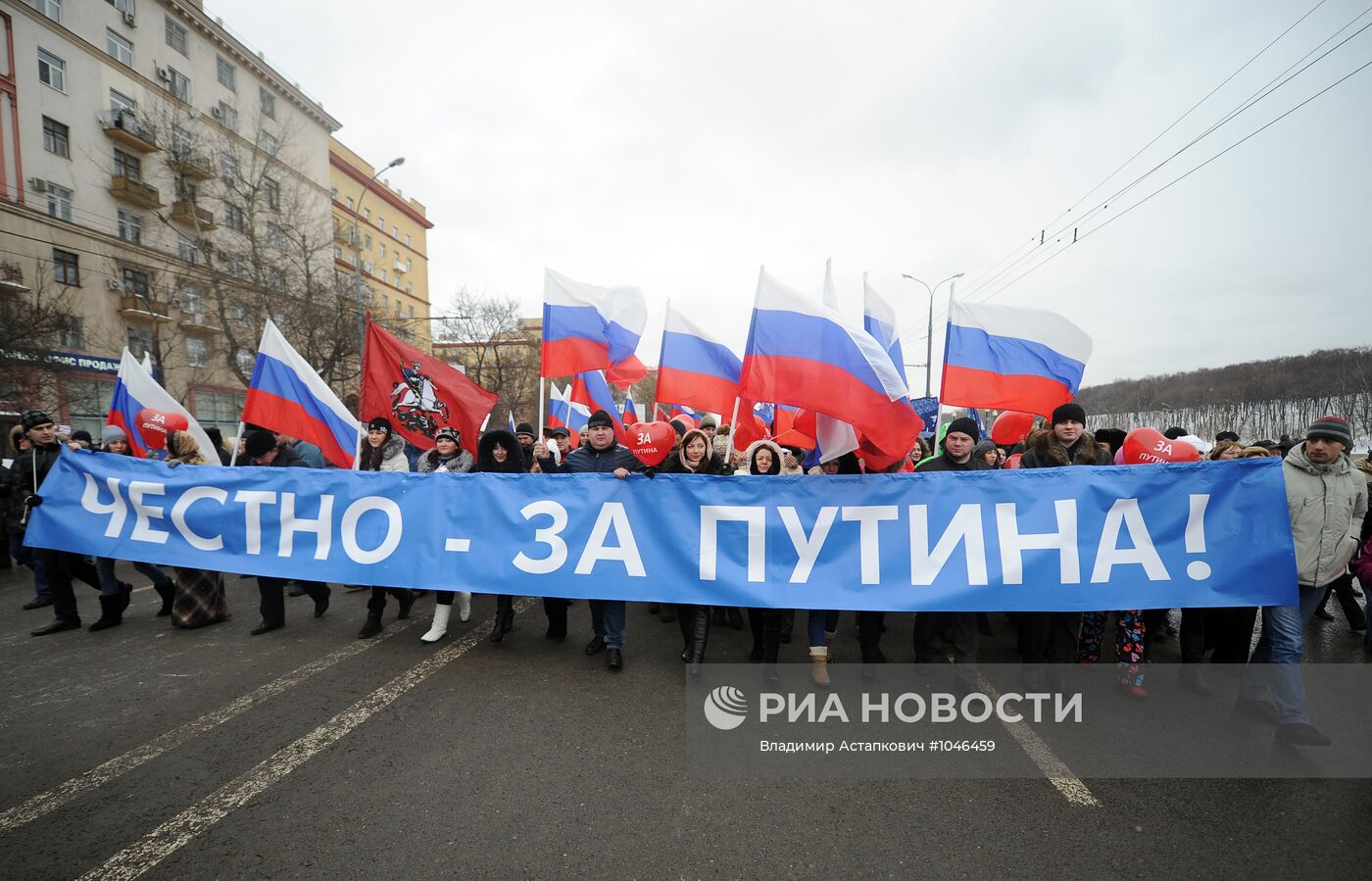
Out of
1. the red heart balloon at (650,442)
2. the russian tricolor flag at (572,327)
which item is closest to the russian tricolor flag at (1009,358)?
the red heart balloon at (650,442)

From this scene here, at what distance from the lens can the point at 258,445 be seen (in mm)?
5523

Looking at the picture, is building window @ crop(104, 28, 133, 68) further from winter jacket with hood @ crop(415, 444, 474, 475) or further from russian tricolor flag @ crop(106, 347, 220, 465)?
winter jacket with hood @ crop(415, 444, 474, 475)

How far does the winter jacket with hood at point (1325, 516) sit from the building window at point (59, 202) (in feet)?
123

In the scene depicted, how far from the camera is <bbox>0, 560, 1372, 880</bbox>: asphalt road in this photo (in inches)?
92.0

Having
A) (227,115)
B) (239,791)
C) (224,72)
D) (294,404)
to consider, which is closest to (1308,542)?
(239,791)

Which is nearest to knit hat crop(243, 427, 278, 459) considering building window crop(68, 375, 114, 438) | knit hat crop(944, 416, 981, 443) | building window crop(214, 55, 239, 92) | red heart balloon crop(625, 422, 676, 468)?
red heart balloon crop(625, 422, 676, 468)

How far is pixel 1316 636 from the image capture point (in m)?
5.23

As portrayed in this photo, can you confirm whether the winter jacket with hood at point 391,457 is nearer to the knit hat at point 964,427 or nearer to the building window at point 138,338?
the knit hat at point 964,427

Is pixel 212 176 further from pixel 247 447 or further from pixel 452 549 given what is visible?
pixel 452 549

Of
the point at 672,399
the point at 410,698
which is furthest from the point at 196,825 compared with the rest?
the point at 672,399

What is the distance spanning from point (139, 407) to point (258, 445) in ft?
5.41

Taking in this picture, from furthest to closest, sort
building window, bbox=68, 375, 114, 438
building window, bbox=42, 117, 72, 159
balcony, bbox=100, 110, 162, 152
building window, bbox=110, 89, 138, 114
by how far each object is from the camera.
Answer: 1. building window, bbox=110, 89, 138, 114
2. balcony, bbox=100, 110, 162, 152
3. building window, bbox=42, 117, 72, 159
4. building window, bbox=68, 375, 114, 438

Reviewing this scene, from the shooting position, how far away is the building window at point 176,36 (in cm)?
2995

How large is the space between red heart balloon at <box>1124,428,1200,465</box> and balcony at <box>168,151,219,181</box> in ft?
86.9
